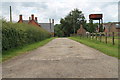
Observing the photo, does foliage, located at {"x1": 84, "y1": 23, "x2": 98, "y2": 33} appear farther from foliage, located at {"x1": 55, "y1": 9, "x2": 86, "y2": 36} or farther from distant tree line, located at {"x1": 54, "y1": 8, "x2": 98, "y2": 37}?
foliage, located at {"x1": 55, "y1": 9, "x2": 86, "y2": 36}

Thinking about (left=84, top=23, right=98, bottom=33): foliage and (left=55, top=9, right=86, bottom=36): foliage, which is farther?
(left=55, top=9, right=86, bottom=36): foliage

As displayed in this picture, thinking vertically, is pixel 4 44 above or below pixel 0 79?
above

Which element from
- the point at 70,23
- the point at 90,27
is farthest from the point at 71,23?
the point at 90,27

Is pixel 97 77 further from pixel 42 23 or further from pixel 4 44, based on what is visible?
pixel 42 23

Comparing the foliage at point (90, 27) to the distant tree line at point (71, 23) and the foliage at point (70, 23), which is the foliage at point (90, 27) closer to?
the distant tree line at point (71, 23)

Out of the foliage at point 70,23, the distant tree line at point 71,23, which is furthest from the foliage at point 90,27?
the foliage at point 70,23

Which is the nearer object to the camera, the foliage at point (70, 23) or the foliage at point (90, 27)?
the foliage at point (90, 27)

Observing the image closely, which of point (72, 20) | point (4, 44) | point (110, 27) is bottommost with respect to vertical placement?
point (4, 44)

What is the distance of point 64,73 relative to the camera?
517 centimetres

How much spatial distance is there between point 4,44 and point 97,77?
8019 millimetres

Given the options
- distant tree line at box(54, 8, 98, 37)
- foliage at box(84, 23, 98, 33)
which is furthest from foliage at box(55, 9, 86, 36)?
foliage at box(84, 23, 98, 33)

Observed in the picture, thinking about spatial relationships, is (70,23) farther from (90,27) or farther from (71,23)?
(90,27)

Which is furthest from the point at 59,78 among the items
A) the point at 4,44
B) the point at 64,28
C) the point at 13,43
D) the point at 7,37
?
the point at 64,28

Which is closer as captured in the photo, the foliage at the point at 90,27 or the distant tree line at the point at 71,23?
the foliage at the point at 90,27
